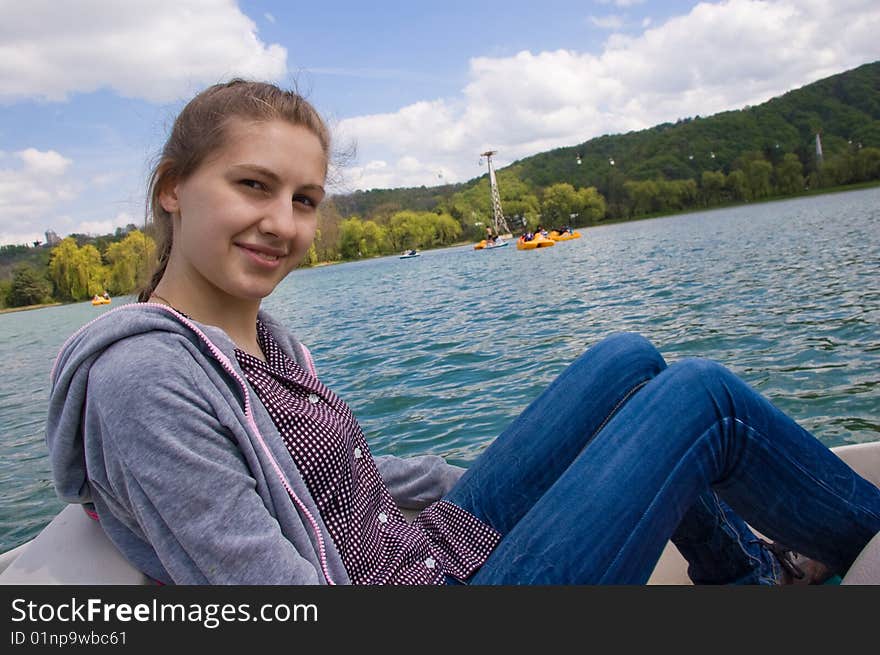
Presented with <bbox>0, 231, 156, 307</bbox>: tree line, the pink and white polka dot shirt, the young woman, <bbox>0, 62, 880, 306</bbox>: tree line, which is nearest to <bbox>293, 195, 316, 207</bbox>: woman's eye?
the young woman

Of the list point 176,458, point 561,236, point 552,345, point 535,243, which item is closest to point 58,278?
point 535,243

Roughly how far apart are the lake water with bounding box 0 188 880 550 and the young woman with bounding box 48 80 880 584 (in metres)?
1.42

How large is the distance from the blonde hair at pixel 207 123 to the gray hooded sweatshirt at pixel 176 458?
1.29 feet

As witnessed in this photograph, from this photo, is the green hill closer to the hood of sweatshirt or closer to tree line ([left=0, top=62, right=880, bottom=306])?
tree line ([left=0, top=62, right=880, bottom=306])

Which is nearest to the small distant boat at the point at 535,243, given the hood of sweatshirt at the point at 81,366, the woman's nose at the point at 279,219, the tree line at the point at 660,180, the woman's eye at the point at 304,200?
the tree line at the point at 660,180

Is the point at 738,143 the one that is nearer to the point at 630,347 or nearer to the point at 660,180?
the point at 660,180

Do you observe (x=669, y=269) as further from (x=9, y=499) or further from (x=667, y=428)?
(x=667, y=428)

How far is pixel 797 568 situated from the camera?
5.44 feet

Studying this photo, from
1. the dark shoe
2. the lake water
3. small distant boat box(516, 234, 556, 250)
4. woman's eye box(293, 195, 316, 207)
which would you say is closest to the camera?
woman's eye box(293, 195, 316, 207)

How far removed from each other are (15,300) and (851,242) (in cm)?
7357

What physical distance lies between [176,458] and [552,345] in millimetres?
8643

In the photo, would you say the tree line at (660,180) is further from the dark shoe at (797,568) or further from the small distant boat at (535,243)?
the dark shoe at (797,568)

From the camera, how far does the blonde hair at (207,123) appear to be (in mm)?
1422

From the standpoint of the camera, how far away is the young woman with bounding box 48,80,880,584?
109cm
